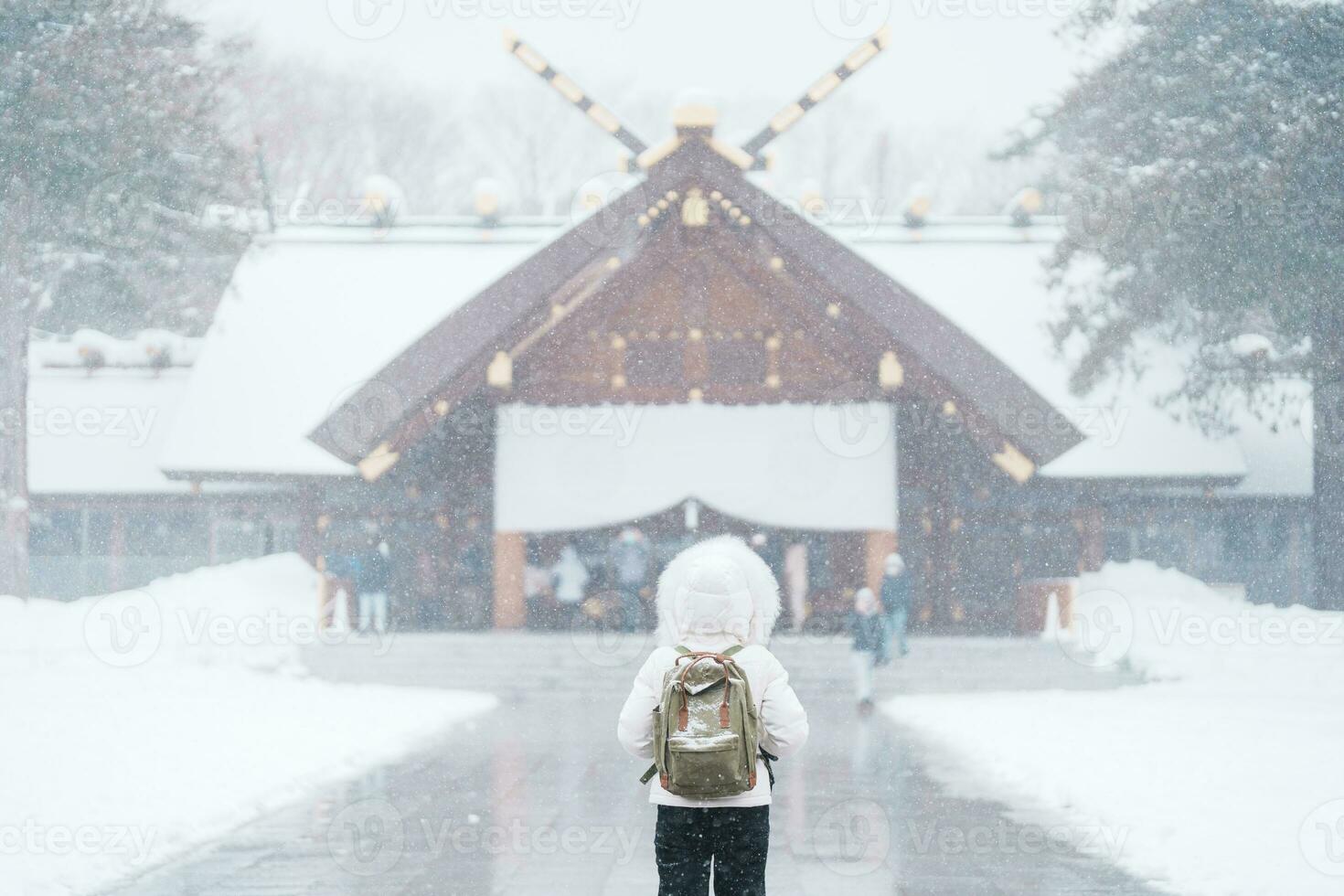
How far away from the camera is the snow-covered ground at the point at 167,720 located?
668 centimetres

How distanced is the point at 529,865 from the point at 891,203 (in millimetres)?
29036

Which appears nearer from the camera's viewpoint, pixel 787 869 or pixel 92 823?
pixel 787 869

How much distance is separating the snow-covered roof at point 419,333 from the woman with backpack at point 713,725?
40.5 ft

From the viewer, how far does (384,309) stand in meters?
22.1

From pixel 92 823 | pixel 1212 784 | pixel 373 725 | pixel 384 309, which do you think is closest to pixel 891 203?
pixel 384 309

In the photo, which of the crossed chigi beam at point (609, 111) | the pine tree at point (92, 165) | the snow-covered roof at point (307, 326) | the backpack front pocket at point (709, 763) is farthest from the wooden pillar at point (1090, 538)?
the backpack front pocket at point (709, 763)

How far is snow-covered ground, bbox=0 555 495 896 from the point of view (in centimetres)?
668

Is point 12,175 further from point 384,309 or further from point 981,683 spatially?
point 981,683

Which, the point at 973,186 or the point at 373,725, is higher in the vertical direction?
the point at 973,186

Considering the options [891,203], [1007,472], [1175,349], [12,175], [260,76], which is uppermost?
[260,76]

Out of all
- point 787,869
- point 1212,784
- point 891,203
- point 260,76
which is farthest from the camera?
point 891,203

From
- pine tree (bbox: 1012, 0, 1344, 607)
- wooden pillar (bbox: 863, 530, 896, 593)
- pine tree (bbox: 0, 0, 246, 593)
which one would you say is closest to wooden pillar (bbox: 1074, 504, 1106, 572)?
pine tree (bbox: 1012, 0, 1344, 607)

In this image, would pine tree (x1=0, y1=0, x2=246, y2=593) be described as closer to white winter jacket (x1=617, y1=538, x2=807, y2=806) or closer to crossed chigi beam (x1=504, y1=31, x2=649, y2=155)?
crossed chigi beam (x1=504, y1=31, x2=649, y2=155)

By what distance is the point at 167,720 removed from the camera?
10359mm
